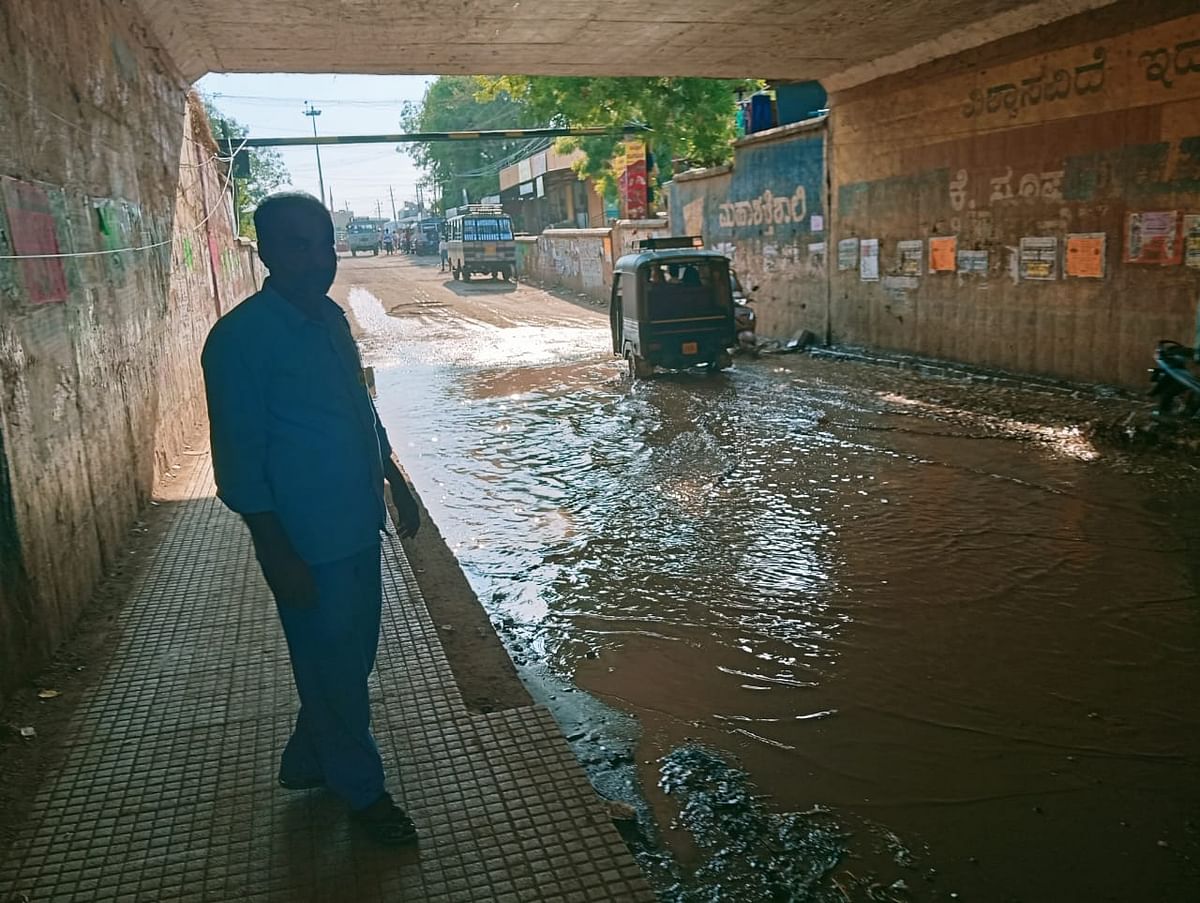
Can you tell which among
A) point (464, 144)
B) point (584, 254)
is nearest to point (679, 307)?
point (584, 254)

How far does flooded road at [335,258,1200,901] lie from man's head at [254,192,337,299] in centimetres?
228

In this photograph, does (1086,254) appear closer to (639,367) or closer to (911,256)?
(911,256)

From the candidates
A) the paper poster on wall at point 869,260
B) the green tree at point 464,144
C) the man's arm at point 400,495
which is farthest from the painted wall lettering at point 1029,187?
the green tree at point 464,144

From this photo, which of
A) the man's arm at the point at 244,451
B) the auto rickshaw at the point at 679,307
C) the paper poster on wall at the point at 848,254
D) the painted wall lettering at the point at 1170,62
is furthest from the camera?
the paper poster on wall at the point at 848,254

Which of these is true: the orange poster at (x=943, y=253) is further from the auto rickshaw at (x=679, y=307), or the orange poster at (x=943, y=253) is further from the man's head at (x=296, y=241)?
the man's head at (x=296, y=241)

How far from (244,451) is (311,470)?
0.67 ft

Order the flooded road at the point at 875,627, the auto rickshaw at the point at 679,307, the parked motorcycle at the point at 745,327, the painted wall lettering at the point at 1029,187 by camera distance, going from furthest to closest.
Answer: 1. the parked motorcycle at the point at 745,327
2. the auto rickshaw at the point at 679,307
3. the painted wall lettering at the point at 1029,187
4. the flooded road at the point at 875,627

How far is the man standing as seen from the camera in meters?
2.65

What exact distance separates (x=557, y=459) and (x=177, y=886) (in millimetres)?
6471

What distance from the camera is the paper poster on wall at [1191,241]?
30.4 ft

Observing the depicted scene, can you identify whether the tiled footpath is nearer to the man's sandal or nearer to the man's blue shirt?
the man's sandal

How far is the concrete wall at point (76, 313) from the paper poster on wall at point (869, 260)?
1030 centimetres

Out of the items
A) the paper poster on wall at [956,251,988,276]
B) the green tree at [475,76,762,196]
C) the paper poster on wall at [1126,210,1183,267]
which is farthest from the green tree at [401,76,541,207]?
the paper poster on wall at [1126,210,1183,267]

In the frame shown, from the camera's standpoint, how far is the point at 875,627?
15.8 feet
